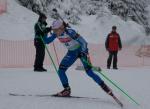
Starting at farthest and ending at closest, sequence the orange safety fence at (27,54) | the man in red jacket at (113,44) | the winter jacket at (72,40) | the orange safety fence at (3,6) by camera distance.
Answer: the orange safety fence at (3,6) < the orange safety fence at (27,54) < the man in red jacket at (113,44) < the winter jacket at (72,40)

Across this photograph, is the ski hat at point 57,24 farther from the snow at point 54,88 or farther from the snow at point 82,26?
the snow at point 82,26

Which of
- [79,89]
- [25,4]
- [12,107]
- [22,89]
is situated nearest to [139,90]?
[79,89]

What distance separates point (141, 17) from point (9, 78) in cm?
2226

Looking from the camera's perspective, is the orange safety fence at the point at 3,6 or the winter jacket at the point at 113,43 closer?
the winter jacket at the point at 113,43

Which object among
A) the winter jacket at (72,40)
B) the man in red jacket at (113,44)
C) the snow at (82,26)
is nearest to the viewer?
the winter jacket at (72,40)

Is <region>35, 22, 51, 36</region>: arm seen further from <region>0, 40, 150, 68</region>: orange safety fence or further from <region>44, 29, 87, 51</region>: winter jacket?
<region>0, 40, 150, 68</region>: orange safety fence

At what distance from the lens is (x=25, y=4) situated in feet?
102

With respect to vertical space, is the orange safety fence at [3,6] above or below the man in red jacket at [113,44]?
below

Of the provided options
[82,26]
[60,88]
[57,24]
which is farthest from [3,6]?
[57,24]

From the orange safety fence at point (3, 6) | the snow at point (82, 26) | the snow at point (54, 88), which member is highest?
the snow at point (54, 88)

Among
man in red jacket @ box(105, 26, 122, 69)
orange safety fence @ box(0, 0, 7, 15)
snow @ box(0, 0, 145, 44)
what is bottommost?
snow @ box(0, 0, 145, 44)

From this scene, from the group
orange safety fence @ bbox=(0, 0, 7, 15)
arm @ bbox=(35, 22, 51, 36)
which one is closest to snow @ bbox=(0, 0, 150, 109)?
orange safety fence @ bbox=(0, 0, 7, 15)

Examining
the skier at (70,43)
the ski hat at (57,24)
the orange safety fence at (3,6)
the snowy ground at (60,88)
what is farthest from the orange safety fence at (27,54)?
the ski hat at (57,24)

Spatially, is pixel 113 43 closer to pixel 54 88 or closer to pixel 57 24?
pixel 54 88
